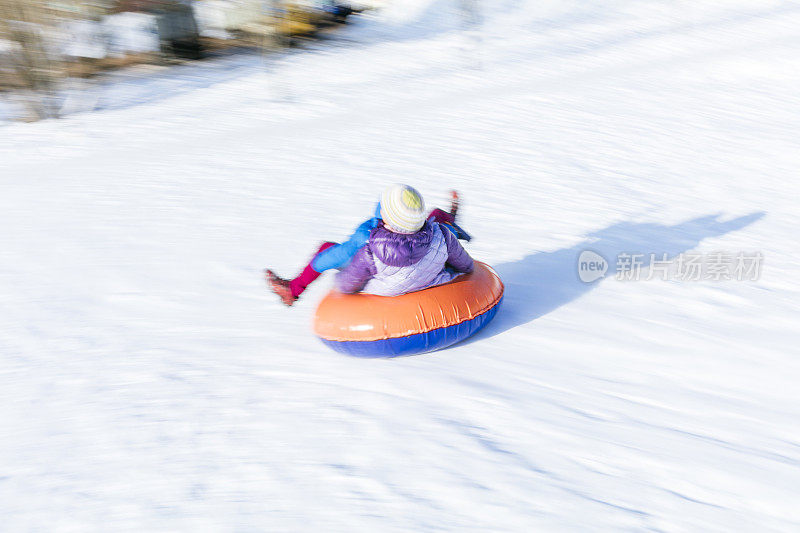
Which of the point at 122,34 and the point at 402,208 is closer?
the point at 402,208

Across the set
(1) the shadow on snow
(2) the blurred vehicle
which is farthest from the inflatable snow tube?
(2) the blurred vehicle

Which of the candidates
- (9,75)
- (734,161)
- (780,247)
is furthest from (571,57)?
(9,75)

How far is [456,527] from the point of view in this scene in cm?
265

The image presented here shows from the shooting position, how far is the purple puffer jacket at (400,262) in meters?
3.54

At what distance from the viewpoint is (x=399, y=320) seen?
3660mm

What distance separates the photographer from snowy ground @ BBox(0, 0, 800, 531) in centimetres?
286

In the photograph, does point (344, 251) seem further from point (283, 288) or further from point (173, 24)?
point (173, 24)

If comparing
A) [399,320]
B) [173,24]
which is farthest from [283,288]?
[173,24]

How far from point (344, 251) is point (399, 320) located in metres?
0.45

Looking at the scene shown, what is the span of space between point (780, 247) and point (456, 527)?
4.25 m
